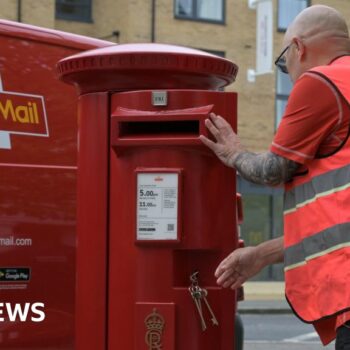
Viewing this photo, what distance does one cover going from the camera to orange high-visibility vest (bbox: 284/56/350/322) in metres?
2.56

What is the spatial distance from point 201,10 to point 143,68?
18.1m

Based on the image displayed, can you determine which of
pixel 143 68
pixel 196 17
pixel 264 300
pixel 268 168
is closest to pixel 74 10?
pixel 196 17

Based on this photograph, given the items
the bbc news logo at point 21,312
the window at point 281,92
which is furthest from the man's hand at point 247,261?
the window at point 281,92

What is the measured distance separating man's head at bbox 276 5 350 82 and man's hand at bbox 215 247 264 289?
69 centimetres

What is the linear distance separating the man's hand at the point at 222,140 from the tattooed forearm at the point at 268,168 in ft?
0.40

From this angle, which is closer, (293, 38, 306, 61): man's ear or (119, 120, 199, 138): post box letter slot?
(293, 38, 306, 61): man's ear

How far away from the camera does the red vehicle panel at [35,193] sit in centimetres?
384

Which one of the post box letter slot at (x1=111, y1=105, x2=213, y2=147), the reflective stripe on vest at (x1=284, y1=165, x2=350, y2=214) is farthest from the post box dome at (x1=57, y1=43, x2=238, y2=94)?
the reflective stripe on vest at (x1=284, y1=165, x2=350, y2=214)

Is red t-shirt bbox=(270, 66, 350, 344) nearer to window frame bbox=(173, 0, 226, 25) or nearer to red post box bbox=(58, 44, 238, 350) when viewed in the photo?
red post box bbox=(58, 44, 238, 350)

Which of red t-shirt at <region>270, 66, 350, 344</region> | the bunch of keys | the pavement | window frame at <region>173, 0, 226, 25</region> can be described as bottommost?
the pavement

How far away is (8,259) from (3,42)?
3.57 feet

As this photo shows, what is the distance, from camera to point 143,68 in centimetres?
328

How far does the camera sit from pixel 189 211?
10.3 ft

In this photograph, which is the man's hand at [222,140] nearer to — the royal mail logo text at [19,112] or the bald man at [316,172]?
the bald man at [316,172]
